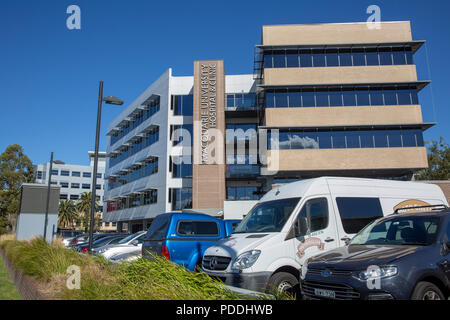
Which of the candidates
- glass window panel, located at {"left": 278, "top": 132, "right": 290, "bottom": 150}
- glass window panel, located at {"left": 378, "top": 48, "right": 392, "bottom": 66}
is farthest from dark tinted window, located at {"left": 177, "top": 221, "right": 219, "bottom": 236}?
glass window panel, located at {"left": 378, "top": 48, "right": 392, "bottom": 66}

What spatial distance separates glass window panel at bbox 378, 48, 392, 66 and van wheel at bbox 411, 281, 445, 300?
3212 cm

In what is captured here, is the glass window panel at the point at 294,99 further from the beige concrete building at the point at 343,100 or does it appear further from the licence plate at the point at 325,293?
the licence plate at the point at 325,293

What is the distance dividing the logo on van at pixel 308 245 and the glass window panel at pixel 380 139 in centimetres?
2652

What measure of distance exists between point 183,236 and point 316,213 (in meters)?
3.59

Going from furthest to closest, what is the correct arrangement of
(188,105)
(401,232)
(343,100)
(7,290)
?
(188,105) < (343,100) < (7,290) < (401,232)

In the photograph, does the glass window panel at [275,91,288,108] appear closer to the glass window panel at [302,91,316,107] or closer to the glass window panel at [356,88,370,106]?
the glass window panel at [302,91,316,107]

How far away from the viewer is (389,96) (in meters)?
32.1

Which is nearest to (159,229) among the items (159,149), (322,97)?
(322,97)

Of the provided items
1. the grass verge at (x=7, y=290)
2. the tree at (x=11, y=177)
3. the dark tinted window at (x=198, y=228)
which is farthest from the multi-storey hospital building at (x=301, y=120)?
the grass verge at (x=7, y=290)

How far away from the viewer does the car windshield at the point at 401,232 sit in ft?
18.1

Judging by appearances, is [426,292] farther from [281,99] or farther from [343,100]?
[343,100]

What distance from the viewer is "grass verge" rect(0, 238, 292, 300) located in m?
4.38

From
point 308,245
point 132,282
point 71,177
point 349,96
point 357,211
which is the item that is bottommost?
point 132,282
